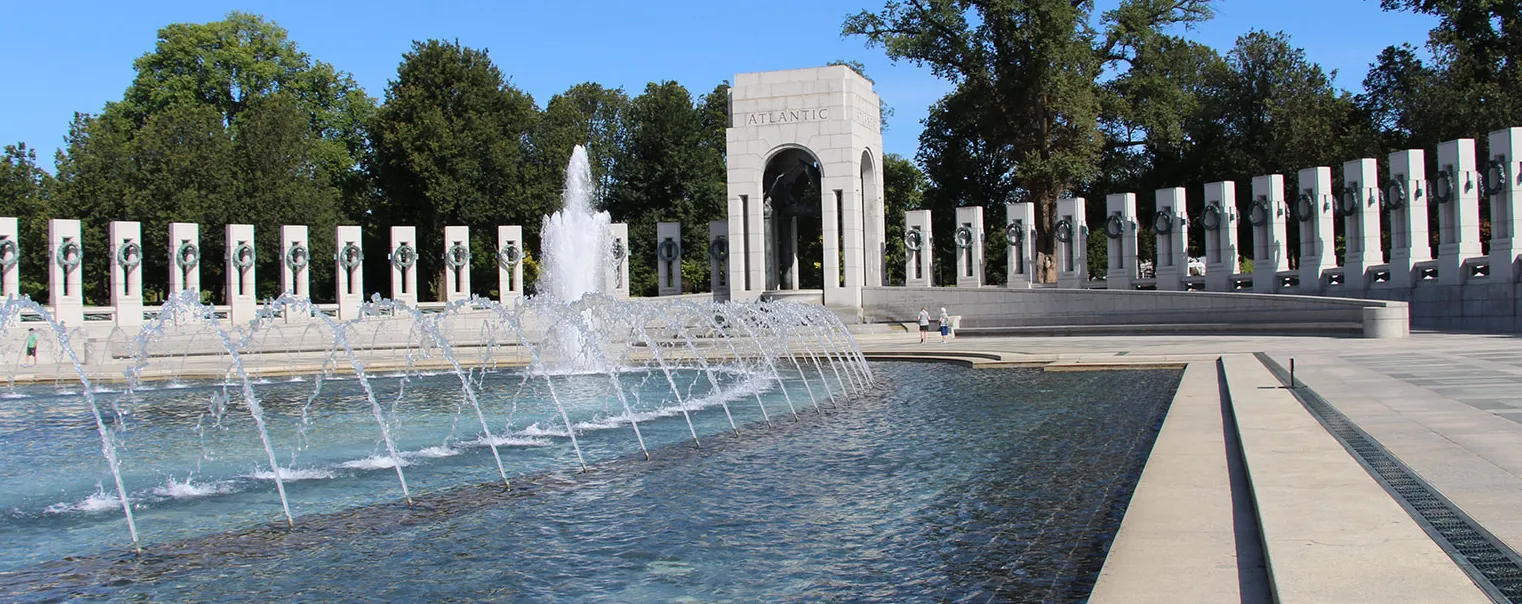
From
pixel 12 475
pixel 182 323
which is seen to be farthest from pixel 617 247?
pixel 12 475

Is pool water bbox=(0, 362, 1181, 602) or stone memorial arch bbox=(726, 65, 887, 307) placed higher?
stone memorial arch bbox=(726, 65, 887, 307)

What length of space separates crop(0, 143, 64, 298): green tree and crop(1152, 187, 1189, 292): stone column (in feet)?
137

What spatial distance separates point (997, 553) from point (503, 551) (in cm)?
310

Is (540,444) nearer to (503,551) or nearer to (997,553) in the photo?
(503,551)

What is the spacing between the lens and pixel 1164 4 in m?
46.4

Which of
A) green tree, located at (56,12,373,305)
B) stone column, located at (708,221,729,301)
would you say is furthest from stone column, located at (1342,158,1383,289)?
green tree, located at (56,12,373,305)

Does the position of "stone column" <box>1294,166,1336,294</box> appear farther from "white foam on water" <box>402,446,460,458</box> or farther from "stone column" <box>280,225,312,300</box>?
"stone column" <box>280,225,312,300</box>

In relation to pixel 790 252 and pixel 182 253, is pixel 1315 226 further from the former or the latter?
pixel 182 253

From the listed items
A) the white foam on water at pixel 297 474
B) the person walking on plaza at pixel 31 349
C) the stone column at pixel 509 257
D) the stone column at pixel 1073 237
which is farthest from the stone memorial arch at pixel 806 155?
the white foam on water at pixel 297 474

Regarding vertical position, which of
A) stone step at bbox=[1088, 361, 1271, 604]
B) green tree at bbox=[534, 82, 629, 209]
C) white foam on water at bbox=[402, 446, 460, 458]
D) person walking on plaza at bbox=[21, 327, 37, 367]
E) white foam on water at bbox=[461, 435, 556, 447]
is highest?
green tree at bbox=[534, 82, 629, 209]

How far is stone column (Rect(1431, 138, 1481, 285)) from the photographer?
2792cm

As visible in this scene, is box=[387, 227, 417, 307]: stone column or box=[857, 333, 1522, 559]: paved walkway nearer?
box=[857, 333, 1522, 559]: paved walkway

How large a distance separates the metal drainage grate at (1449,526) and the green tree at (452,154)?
146 ft

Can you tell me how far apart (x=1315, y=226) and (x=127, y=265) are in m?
34.2
